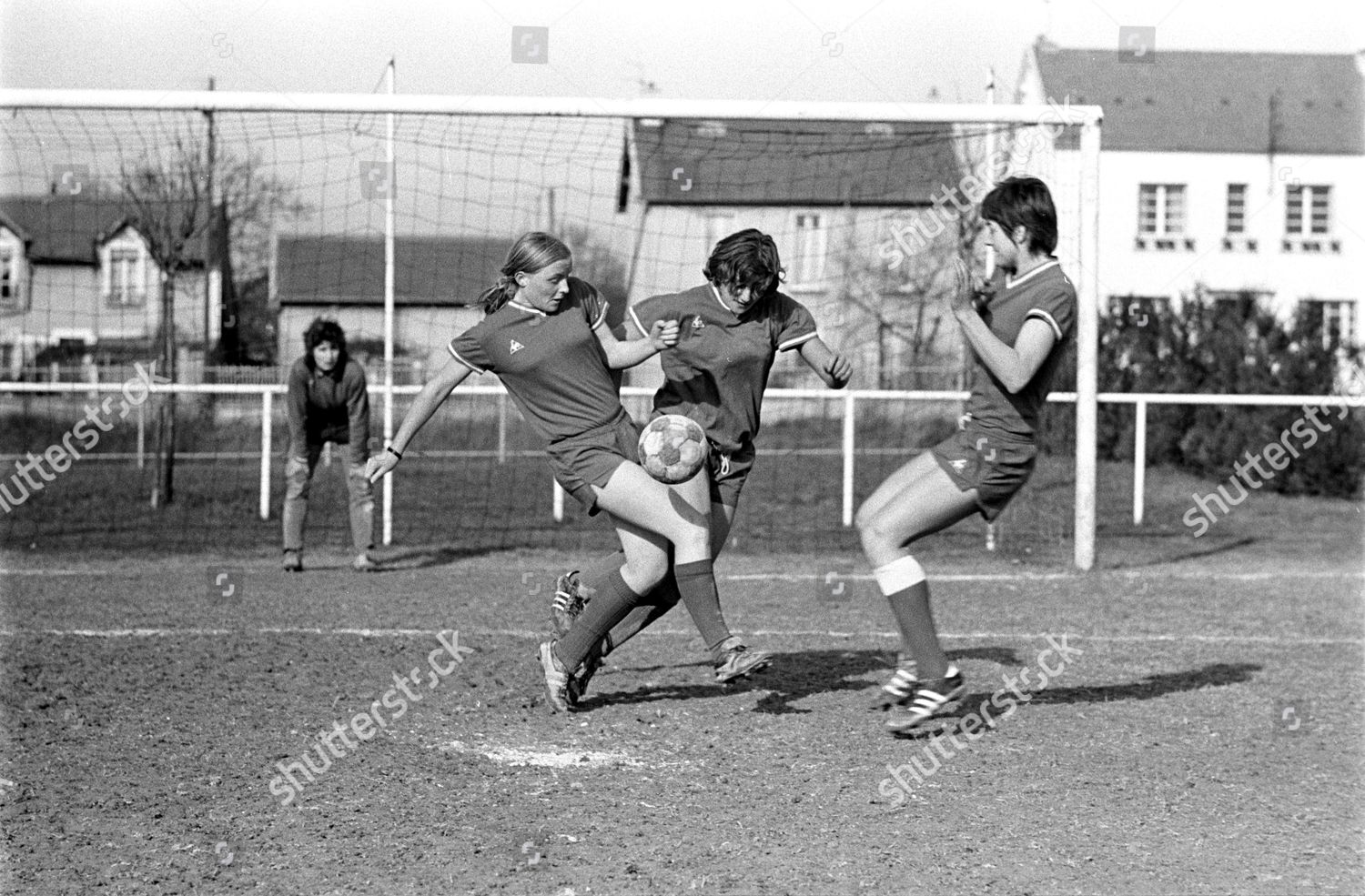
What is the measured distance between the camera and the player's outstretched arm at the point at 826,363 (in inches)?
251

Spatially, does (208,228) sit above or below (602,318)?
above

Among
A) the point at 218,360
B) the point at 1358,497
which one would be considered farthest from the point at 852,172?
the point at 218,360

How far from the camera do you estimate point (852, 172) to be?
1623 centimetres

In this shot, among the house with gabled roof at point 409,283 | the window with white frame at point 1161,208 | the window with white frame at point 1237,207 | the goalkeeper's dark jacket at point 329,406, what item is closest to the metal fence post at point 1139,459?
the house with gabled roof at point 409,283

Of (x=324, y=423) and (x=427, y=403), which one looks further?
(x=324, y=423)

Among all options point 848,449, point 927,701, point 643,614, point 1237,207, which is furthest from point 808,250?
point 1237,207

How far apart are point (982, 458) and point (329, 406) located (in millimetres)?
7194

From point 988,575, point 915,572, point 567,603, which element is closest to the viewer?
point 915,572

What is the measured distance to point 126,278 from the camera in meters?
21.5

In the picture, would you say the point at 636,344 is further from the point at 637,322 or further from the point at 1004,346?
the point at 1004,346

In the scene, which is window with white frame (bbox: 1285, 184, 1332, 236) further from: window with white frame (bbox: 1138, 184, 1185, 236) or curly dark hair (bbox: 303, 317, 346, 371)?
curly dark hair (bbox: 303, 317, 346, 371)

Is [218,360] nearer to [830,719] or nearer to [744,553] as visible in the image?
[744,553]

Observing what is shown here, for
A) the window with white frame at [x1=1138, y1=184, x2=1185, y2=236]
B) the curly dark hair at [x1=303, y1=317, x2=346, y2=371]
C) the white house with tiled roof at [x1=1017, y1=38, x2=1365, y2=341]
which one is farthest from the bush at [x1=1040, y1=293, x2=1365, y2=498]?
the window with white frame at [x1=1138, y1=184, x2=1185, y2=236]

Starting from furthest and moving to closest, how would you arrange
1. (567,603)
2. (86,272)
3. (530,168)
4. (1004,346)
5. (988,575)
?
(86,272) → (530,168) → (988,575) → (567,603) → (1004,346)
